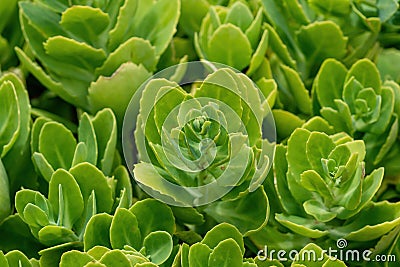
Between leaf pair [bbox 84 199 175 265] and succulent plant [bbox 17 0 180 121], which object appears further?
succulent plant [bbox 17 0 180 121]

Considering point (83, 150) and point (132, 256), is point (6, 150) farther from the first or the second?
point (132, 256)

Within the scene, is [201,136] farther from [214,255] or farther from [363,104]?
[363,104]

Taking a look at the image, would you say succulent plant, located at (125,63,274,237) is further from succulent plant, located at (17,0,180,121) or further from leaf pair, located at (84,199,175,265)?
succulent plant, located at (17,0,180,121)

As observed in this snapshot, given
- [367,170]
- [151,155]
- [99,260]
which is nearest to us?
[99,260]

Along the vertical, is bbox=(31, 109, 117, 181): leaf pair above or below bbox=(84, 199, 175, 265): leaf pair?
above


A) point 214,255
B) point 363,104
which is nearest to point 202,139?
point 214,255

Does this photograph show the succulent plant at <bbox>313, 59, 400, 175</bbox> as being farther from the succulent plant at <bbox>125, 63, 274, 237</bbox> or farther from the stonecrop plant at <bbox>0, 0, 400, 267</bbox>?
the succulent plant at <bbox>125, 63, 274, 237</bbox>

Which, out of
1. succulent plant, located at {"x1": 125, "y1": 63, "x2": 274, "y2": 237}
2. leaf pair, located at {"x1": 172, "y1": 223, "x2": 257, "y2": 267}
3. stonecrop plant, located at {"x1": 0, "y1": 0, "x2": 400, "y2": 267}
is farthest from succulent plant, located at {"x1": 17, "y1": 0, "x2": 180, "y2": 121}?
leaf pair, located at {"x1": 172, "y1": 223, "x2": 257, "y2": 267}

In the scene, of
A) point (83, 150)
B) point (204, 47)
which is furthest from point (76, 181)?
point (204, 47)

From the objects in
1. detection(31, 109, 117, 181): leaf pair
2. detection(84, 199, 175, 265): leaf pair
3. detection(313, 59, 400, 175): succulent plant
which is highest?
detection(313, 59, 400, 175): succulent plant
